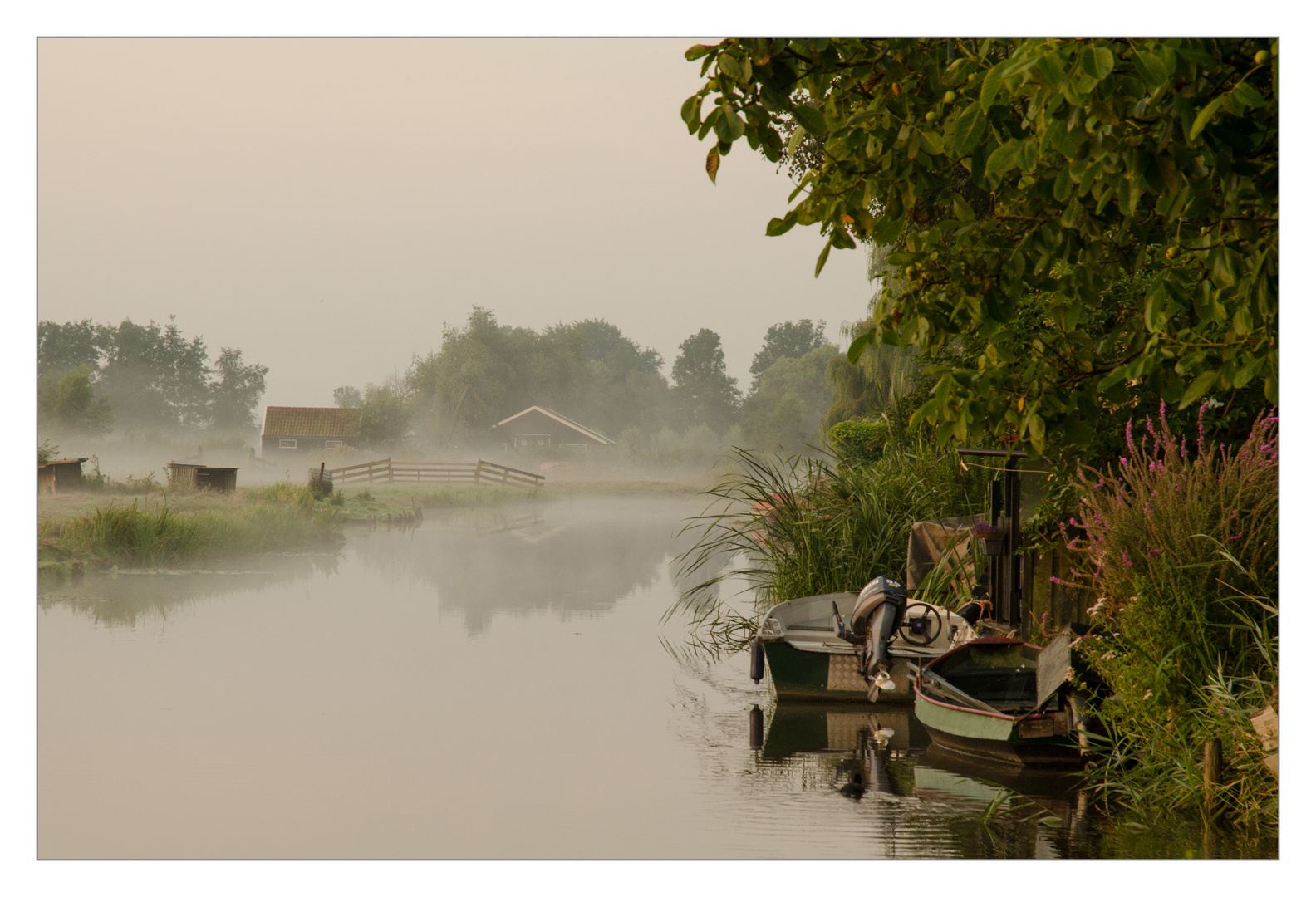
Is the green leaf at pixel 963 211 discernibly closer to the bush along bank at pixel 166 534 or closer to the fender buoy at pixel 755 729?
the fender buoy at pixel 755 729

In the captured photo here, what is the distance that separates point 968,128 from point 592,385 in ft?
135

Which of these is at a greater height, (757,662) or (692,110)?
(692,110)

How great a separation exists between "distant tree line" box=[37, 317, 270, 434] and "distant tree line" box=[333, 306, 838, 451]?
5656 mm

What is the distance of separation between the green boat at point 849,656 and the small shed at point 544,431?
32.2m

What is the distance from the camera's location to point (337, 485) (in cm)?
2831

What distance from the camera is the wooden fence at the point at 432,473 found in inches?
1206

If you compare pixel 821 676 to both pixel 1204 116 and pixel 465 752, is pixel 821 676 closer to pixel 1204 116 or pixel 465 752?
pixel 465 752

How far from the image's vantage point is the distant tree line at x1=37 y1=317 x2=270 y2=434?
24094 millimetres

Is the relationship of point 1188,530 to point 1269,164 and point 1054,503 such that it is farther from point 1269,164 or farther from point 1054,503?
point 1054,503

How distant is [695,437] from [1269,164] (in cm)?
3404

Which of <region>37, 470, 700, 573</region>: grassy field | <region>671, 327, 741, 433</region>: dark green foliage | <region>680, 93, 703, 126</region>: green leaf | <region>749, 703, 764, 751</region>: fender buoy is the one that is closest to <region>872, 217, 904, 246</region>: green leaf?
<region>680, 93, 703, 126</region>: green leaf

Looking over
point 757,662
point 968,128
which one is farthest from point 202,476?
point 968,128

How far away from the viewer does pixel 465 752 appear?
6.95m

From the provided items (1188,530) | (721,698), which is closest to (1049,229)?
(1188,530)
